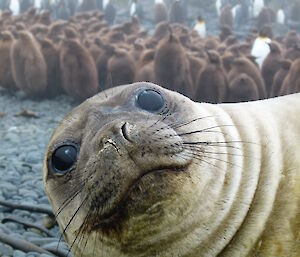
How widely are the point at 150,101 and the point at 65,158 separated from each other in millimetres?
420

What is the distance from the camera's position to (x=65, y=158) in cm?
228

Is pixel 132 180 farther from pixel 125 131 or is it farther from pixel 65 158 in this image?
pixel 65 158

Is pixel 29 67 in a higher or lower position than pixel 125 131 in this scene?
lower

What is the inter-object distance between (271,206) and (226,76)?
583 cm

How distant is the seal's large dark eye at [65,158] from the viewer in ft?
7.43

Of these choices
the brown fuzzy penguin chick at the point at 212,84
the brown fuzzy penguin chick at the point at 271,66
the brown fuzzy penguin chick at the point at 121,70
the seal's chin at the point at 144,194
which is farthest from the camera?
the brown fuzzy penguin chick at the point at 271,66

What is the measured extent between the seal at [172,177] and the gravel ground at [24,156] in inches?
48.5

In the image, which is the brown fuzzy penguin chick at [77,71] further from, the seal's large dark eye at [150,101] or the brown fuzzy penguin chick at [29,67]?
the seal's large dark eye at [150,101]

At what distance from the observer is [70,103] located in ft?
29.4

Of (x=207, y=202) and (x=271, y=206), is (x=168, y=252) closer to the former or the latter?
(x=207, y=202)

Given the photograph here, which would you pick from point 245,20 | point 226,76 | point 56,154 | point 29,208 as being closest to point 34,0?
point 245,20

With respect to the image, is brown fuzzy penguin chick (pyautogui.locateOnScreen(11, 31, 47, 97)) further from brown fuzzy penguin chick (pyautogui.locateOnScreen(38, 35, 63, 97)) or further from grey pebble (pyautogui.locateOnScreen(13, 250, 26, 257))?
grey pebble (pyautogui.locateOnScreen(13, 250, 26, 257))

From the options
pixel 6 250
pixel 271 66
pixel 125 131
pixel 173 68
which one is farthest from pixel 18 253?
pixel 271 66

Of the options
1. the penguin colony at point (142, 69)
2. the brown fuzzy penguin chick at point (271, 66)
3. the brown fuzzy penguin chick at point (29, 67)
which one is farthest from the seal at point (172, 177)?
the brown fuzzy penguin chick at point (29, 67)
